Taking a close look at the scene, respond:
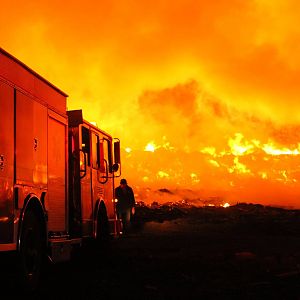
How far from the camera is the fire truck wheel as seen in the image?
8.87 metres

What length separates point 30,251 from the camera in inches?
365

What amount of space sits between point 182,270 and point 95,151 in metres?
3.64

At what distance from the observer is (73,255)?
1487 centimetres

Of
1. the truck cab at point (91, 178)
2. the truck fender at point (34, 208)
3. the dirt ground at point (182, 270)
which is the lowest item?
the dirt ground at point (182, 270)

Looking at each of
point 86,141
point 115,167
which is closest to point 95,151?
point 86,141

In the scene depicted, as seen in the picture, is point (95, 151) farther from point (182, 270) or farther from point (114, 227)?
point (182, 270)

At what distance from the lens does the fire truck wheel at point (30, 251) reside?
29.1ft

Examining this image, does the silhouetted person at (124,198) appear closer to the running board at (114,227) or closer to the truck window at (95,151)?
the running board at (114,227)

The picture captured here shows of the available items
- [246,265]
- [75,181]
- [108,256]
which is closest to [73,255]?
[108,256]

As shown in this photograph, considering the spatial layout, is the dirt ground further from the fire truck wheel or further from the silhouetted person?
the silhouetted person

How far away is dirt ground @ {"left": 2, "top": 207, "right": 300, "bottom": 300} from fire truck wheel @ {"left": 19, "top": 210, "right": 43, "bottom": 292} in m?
0.22

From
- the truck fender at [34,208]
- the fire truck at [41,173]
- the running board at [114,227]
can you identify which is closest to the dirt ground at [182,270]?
the running board at [114,227]

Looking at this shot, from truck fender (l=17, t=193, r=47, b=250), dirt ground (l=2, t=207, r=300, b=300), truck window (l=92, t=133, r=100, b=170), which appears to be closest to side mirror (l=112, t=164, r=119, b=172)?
truck window (l=92, t=133, r=100, b=170)

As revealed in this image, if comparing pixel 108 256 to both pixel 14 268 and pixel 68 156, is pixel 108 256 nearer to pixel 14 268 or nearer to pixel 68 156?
pixel 68 156
